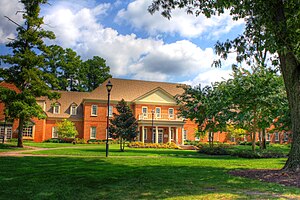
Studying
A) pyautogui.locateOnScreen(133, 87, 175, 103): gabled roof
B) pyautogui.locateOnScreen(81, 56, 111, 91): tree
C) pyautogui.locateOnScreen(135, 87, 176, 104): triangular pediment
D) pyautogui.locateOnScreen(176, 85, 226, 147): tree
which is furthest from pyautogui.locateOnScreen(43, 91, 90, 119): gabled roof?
pyautogui.locateOnScreen(176, 85, 226, 147): tree

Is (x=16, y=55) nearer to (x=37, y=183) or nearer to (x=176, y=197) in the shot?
(x=37, y=183)

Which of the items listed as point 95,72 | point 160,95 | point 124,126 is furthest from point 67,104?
point 124,126

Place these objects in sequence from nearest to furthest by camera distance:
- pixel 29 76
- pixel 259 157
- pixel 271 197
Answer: pixel 271 197 < pixel 259 157 < pixel 29 76

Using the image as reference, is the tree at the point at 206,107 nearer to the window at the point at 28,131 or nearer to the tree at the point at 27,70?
the tree at the point at 27,70

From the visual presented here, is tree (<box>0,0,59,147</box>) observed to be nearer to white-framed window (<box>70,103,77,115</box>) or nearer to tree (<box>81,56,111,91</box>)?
white-framed window (<box>70,103,77,115</box>)

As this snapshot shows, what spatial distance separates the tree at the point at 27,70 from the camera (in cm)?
2486

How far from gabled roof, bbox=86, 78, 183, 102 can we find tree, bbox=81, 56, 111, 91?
51.7 feet

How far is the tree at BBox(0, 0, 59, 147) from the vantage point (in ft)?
81.6

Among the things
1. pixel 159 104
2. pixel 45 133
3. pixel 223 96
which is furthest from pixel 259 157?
pixel 45 133

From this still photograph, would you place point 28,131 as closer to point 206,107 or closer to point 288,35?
point 206,107

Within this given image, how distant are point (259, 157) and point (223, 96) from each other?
5.35 m

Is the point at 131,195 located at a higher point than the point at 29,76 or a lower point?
lower

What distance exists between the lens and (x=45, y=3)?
2678 cm

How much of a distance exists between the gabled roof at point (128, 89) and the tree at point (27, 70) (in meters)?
18.5
